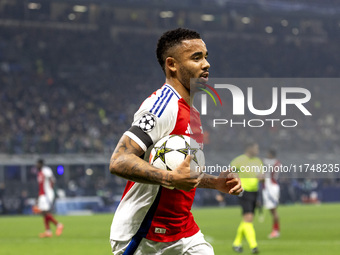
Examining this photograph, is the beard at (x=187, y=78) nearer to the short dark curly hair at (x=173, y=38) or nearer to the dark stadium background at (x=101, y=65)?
the short dark curly hair at (x=173, y=38)

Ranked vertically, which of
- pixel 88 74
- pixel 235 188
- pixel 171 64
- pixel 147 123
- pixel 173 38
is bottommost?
pixel 88 74

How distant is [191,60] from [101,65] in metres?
45.8

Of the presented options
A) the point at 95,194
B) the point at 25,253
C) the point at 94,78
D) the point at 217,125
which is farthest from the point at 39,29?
the point at 217,125

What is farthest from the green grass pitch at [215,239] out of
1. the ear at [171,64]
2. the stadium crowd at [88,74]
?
the stadium crowd at [88,74]

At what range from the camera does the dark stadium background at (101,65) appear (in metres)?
35.9

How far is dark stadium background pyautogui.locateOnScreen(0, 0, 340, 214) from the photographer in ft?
118

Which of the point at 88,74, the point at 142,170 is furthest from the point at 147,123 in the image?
the point at 88,74

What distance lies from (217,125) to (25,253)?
10.5 meters

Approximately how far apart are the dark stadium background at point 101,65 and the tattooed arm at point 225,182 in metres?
29.8

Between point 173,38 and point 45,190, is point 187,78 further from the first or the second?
point 45,190

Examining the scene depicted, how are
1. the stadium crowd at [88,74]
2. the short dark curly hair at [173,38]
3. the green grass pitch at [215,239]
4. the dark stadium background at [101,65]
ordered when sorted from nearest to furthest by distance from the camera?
the short dark curly hair at [173,38]
the green grass pitch at [215,239]
the dark stadium background at [101,65]
the stadium crowd at [88,74]

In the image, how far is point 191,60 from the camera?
4.50 m

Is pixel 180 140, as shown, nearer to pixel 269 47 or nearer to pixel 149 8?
pixel 149 8

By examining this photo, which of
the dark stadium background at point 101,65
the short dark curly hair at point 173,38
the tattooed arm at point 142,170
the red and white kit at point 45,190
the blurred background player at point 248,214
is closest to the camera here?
the tattooed arm at point 142,170
